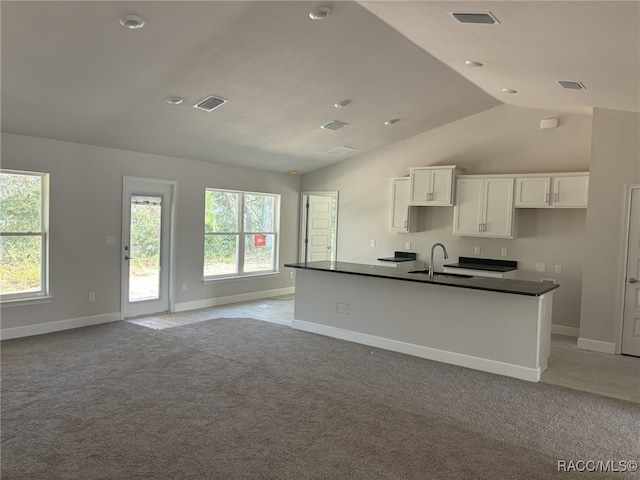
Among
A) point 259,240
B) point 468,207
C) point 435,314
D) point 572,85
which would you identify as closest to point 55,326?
point 259,240

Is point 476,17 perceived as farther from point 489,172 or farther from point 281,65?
→ point 489,172

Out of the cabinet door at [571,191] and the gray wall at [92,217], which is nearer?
the gray wall at [92,217]

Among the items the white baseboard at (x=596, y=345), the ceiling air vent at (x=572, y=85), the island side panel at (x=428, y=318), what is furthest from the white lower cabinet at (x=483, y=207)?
the island side panel at (x=428, y=318)

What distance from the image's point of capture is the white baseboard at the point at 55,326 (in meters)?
5.11

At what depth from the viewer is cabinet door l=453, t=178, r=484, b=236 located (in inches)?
256

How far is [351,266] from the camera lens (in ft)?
19.0

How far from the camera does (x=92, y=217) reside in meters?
5.75

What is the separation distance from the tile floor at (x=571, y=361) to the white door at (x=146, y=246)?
282 millimetres

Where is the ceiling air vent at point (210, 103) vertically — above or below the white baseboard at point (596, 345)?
above

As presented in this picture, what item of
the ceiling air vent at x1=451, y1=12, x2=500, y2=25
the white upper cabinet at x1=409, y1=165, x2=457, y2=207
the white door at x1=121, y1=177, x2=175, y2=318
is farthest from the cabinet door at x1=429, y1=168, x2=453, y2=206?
the white door at x1=121, y1=177, x2=175, y2=318

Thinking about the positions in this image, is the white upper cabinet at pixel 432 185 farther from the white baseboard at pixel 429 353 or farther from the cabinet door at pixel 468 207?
the white baseboard at pixel 429 353

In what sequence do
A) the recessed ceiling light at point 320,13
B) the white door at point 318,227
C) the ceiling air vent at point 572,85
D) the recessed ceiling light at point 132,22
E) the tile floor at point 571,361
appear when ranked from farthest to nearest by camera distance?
the white door at point 318,227 < the ceiling air vent at point 572,85 < the tile floor at point 571,361 < the recessed ceiling light at point 320,13 < the recessed ceiling light at point 132,22

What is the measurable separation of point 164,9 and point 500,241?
5.32 metres

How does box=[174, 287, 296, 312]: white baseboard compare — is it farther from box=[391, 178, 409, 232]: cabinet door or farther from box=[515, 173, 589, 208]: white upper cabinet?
box=[515, 173, 589, 208]: white upper cabinet
